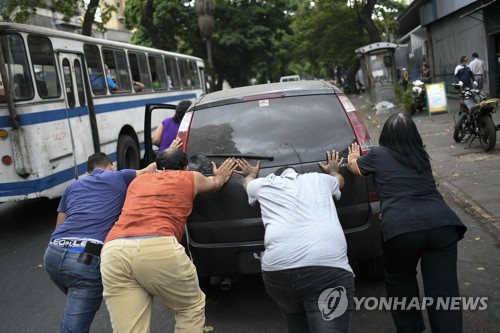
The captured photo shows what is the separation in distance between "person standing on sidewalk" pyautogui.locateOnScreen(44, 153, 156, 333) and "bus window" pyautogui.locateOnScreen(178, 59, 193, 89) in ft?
39.5

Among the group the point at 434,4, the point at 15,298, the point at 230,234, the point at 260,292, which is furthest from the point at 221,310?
the point at 434,4

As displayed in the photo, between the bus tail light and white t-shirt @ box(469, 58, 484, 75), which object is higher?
white t-shirt @ box(469, 58, 484, 75)

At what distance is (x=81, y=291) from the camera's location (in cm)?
329

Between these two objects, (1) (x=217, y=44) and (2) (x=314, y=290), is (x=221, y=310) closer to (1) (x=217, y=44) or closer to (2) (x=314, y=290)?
(2) (x=314, y=290)

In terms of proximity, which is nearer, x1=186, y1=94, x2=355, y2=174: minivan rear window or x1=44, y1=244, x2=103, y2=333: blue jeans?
x1=44, y1=244, x2=103, y2=333: blue jeans

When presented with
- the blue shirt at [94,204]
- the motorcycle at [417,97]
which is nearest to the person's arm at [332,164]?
the blue shirt at [94,204]

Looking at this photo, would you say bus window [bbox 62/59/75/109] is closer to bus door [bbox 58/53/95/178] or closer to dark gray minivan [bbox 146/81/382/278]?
bus door [bbox 58/53/95/178]

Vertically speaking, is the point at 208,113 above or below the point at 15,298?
above

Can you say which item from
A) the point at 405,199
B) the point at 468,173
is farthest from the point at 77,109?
the point at 405,199

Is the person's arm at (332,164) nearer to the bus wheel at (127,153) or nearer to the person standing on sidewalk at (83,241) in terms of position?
the person standing on sidewalk at (83,241)

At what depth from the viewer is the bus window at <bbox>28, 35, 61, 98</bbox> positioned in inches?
300

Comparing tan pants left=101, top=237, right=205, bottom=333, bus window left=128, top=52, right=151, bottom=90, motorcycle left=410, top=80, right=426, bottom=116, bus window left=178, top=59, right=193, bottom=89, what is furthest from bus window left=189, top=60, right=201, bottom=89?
tan pants left=101, top=237, right=205, bottom=333

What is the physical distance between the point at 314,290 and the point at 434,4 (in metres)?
22.8

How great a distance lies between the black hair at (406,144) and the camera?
10.6ft
